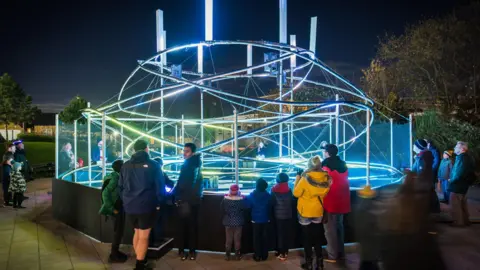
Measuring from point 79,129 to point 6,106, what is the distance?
127ft

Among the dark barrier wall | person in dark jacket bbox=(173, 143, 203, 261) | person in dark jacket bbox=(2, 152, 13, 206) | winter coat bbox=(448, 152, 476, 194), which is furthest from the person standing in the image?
person in dark jacket bbox=(2, 152, 13, 206)

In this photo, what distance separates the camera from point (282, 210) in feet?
20.0

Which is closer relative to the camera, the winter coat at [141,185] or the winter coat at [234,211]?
the winter coat at [141,185]

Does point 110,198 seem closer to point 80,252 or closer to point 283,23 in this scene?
point 80,252

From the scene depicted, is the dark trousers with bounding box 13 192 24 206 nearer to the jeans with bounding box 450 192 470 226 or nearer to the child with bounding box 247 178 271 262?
the child with bounding box 247 178 271 262

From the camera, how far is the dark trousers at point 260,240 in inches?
239

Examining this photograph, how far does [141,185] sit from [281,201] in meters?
2.15

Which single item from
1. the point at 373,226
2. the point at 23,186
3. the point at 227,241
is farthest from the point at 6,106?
the point at 373,226

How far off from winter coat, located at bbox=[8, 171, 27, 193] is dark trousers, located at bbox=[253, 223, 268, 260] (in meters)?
7.53

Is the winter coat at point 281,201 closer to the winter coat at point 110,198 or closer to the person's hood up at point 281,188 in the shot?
the person's hood up at point 281,188

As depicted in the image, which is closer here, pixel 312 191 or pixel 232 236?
pixel 312 191

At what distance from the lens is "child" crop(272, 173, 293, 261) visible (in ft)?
20.0

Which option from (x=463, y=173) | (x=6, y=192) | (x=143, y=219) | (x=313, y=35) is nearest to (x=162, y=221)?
(x=143, y=219)

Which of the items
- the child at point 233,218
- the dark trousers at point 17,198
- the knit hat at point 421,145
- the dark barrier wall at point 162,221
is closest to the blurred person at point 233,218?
the child at point 233,218
